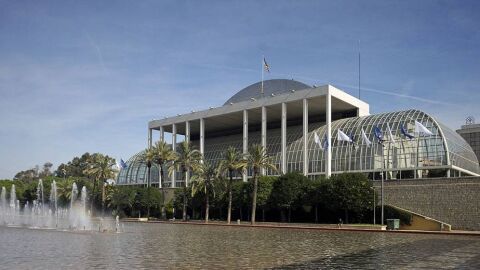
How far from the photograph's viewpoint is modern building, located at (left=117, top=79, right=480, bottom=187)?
210 ft

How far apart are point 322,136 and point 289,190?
1647cm

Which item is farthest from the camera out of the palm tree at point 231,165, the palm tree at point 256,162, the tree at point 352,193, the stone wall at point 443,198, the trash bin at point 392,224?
the palm tree at point 231,165

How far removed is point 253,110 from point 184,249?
6332 cm

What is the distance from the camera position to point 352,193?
5753 centimetres

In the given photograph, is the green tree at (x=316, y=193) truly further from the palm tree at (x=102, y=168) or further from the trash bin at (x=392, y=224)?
the palm tree at (x=102, y=168)

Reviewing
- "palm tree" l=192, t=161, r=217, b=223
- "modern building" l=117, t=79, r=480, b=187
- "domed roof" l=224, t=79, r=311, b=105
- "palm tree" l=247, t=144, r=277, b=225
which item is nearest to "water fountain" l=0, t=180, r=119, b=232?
"palm tree" l=192, t=161, r=217, b=223

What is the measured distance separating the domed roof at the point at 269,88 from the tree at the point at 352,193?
30613mm

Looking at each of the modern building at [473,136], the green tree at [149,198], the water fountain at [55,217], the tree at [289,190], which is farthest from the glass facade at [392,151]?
the modern building at [473,136]

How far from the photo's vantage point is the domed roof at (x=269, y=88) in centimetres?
8894

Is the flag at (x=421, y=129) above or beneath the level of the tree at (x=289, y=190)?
above

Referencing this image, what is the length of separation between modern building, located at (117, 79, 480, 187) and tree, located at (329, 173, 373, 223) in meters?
6.74

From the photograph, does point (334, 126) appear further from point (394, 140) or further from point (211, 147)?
point (211, 147)

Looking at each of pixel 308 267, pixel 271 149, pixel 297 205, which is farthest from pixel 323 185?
pixel 308 267

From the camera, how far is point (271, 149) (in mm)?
88062
